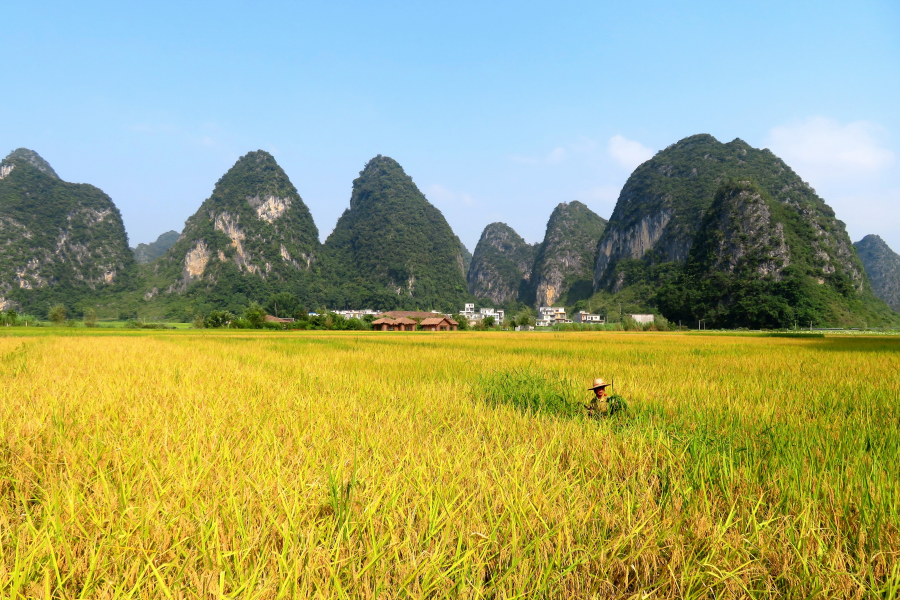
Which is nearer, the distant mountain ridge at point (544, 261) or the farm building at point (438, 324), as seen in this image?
the farm building at point (438, 324)

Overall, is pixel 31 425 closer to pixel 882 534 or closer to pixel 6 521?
pixel 6 521

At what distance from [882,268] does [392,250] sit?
14874 centimetres

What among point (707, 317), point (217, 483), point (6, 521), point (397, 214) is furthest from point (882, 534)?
point (397, 214)

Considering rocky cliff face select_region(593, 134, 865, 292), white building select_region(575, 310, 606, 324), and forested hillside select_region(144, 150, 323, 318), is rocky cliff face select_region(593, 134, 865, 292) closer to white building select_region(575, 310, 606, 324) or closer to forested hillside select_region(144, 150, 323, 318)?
white building select_region(575, 310, 606, 324)

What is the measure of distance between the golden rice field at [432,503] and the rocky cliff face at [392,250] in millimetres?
110995

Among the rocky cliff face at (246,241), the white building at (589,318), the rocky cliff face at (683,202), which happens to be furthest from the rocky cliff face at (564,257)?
the rocky cliff face at (246,241)

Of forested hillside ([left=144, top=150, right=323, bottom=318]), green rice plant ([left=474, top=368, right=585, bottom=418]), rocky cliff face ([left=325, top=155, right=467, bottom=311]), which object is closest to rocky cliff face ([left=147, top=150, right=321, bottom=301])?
forested hillside ([left=144, top=150, right=323, bottom=318])

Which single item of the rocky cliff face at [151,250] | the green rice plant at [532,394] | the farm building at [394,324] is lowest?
the farm building at [394,324]

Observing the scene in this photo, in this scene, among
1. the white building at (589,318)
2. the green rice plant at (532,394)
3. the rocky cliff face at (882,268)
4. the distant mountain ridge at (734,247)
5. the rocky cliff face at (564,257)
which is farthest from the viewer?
the rocky cliff face at (564,257)

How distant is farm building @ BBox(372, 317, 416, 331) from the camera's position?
2375 inches

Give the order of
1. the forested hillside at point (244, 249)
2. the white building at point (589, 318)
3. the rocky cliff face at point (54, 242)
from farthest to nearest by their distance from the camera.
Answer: the forested hillside at point (244, 249) → the white building at point (589, 318) → the rocky cliff face at point (54, 242)

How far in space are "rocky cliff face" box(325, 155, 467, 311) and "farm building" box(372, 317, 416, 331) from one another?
50.7m

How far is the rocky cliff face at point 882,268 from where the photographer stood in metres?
117

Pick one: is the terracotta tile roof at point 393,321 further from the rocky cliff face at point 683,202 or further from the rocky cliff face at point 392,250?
the rocky cliff face at point 683,202
